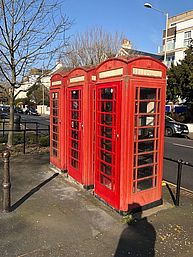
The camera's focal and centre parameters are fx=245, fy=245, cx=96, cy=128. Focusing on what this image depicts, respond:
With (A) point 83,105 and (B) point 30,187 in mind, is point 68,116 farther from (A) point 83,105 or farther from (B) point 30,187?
(B) point 30,187

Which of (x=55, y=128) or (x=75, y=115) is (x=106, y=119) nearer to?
(x=75, y=115)

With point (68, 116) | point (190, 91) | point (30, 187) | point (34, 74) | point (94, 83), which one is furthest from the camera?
point (190, 91)

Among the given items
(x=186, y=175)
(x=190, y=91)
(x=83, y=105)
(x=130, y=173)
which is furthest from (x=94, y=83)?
(x=190, y=91)

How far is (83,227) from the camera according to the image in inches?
145

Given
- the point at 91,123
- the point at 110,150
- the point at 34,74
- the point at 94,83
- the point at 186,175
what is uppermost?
the point at 34,74

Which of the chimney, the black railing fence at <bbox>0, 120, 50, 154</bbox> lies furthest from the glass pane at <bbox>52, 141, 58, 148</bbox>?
the chimney

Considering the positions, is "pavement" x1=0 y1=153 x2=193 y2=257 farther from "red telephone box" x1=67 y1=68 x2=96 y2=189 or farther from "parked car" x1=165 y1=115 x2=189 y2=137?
"parked car" x1=165 y1=115 x2=189 y2=137

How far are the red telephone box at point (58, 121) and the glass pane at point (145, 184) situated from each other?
246cm

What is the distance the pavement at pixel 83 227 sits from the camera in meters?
3.15

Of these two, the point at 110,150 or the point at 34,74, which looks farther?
the point at 34,74

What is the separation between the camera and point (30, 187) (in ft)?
17.5

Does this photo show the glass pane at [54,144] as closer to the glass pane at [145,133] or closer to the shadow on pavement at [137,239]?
the glass pane at [145,133]

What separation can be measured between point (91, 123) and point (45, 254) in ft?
8.84

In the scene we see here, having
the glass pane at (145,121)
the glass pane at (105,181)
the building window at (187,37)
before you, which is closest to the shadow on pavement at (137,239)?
the glass pane at (105,181)
